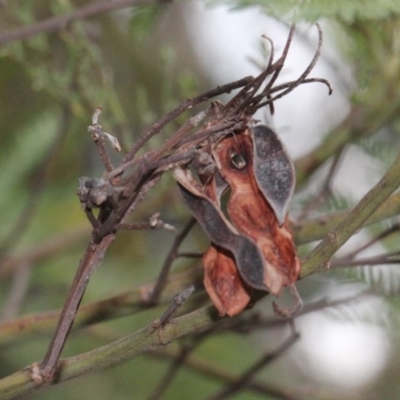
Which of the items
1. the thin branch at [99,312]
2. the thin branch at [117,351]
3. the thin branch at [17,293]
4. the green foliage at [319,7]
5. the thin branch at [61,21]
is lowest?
the thin branch at [117,351]

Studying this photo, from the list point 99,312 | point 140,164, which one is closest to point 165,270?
point 99,312

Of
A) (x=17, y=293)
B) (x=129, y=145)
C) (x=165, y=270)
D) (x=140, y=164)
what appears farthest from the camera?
(x=17, y=293)

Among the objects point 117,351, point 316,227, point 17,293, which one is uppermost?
point 17,293

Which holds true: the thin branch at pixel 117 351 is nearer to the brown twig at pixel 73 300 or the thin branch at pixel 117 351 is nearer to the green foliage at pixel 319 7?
the brown twig at pixel 73 300

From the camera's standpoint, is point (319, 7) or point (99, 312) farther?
point (99, 312)

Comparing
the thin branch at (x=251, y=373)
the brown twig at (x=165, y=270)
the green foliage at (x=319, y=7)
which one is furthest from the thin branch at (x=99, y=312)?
the green foliage at (x=319, y=7)

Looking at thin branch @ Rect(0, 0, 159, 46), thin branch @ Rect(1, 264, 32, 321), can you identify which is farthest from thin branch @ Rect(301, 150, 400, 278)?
thin branch @ Rect(1, 264, 32, 321)

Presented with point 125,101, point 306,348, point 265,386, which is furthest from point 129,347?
point 306,348

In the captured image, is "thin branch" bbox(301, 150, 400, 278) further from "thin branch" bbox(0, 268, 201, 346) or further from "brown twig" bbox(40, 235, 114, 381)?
"thin branch" bbox(0, 268, 201, 346)

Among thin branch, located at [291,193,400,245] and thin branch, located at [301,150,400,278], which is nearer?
thin branch, located at [301,150,400,278]

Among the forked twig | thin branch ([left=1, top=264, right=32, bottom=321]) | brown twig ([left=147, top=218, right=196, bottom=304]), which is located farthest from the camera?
thin branch ([left=1, top=264, right=32, bottom=321])

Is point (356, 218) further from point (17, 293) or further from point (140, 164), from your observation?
point (17, 293)
